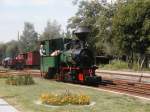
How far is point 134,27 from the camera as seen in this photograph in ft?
176

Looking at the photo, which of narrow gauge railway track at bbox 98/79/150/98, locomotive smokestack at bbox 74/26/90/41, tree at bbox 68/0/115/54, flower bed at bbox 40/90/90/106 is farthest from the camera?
tree at bbox 68/0/115/54

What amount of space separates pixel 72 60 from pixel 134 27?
26.4 metres

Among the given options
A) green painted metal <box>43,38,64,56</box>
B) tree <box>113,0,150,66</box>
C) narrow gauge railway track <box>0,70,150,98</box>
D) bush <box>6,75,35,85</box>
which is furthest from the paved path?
tree <box>113,0,150,66</box>

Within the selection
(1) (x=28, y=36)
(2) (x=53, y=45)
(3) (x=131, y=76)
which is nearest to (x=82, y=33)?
(2) (x=53, y=45)

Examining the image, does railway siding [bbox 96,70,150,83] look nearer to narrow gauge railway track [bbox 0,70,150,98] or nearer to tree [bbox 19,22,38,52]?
narrow gauge railway track [bbox 0,70,150,98]

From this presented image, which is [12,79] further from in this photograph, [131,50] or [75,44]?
[131,50]

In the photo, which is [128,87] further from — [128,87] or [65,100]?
[65,100]

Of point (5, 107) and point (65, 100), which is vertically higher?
point (65, 100)

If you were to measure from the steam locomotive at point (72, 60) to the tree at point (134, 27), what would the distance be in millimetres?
20310

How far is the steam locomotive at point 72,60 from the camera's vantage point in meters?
28.1

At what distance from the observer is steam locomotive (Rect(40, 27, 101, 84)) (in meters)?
28.1

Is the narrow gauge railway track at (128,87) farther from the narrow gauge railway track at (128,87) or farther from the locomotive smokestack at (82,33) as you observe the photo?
the locomotive smokestack at (82,33)

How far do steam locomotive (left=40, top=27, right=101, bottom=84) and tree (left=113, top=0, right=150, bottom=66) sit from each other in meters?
20.3

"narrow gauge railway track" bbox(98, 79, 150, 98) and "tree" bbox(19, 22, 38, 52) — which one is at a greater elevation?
"tree" bbox(19, 22, 38, 52)
